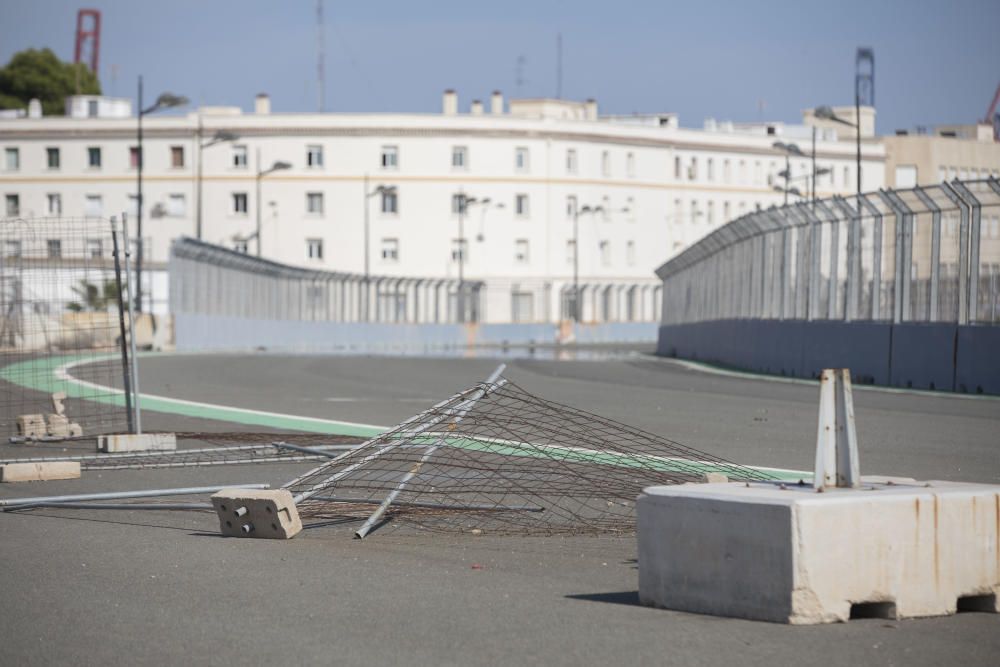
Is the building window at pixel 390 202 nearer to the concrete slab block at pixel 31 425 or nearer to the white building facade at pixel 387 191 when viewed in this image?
the white building facade at pixel 387 191

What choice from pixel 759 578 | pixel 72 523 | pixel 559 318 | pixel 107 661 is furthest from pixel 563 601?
pixel 559 318

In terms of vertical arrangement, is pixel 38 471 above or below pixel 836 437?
below

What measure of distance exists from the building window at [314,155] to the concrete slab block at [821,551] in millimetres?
93728

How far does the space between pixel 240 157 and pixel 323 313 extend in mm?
30140

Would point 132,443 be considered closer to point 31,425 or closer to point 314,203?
point 31,425

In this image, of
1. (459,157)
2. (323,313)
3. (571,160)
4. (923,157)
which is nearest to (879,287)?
(323,313)

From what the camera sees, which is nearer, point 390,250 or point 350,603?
point 350,603

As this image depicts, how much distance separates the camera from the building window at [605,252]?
10338cm

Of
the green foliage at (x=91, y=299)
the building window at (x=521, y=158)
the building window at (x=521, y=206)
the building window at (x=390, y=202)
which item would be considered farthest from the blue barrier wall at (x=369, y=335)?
the building window at (x=390, y=202)

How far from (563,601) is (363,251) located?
9306 cm

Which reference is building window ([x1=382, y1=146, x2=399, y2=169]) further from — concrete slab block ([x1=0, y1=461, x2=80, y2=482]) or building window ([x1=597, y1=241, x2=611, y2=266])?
concrete slab block ([x1=0, y1=461, x2=80, y2=482])

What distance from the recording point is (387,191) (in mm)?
99875

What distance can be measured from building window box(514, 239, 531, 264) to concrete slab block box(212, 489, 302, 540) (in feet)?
301

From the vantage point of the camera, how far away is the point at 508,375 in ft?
109
